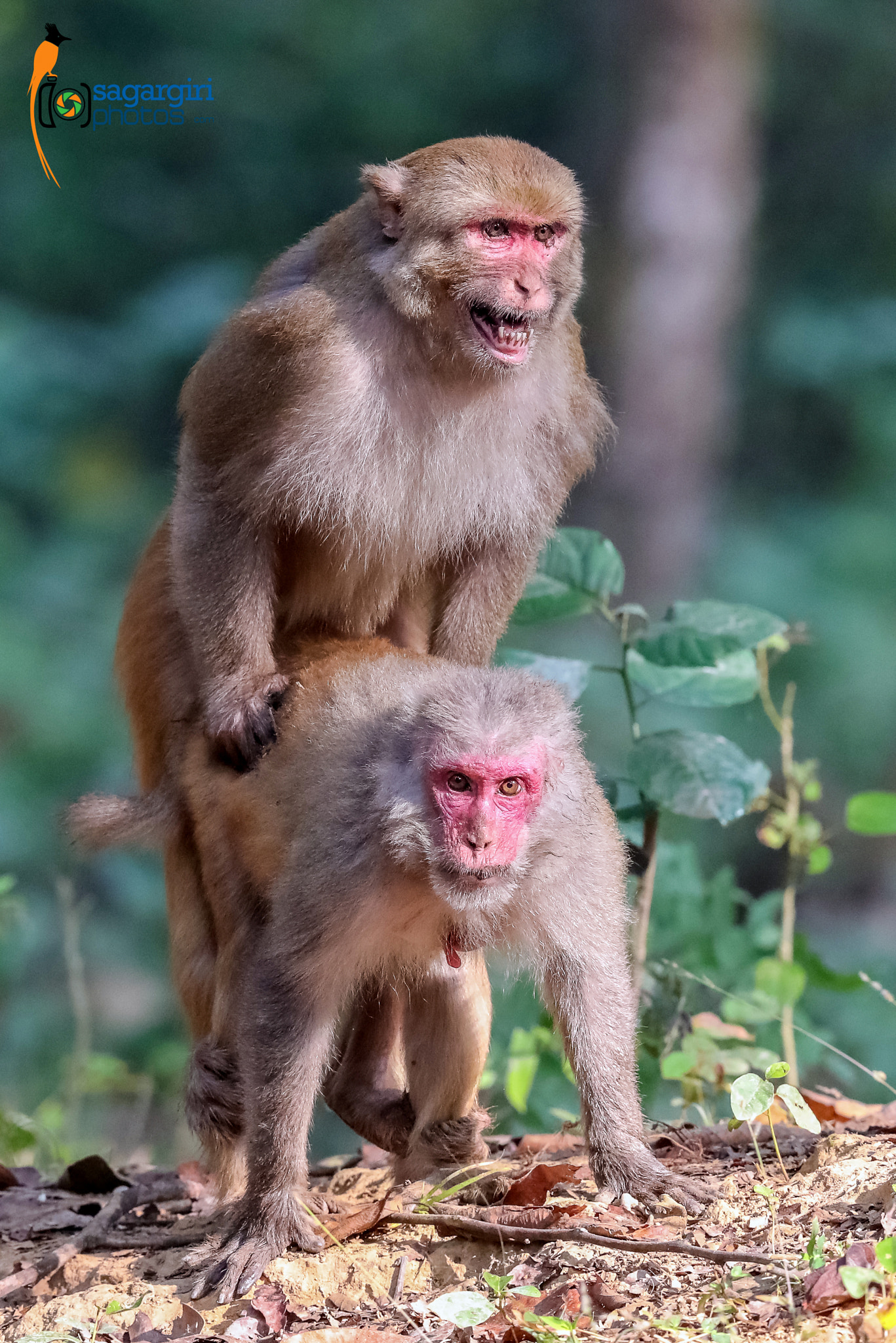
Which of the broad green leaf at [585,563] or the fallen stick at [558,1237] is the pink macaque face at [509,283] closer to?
the broad green leaf at [585,563]

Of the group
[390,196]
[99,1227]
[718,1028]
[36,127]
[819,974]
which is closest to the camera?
[390,196]

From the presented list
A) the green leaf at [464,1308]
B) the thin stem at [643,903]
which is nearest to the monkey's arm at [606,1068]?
the green leaf at [464,1308]

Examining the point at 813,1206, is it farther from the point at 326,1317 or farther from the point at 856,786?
the point at 856,786

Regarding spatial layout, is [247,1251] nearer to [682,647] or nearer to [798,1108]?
[798,1108]

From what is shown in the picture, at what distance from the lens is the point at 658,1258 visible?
2871 millimetres

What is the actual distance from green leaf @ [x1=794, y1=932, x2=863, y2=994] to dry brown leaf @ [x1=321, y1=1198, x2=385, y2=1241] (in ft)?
7.22

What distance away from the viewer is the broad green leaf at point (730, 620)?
4324 millimetres

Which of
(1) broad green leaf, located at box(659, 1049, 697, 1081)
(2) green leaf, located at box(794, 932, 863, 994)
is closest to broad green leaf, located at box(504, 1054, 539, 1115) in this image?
(1) broad green leaf, located at box(659, 1049, 697, 1081)

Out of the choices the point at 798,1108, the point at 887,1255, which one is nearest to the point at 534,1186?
the point at 798,1108

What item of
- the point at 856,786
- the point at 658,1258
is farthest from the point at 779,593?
the point at 658,1258

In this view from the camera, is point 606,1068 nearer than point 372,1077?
Yes

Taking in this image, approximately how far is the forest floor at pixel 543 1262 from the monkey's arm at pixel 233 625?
52.3 inches

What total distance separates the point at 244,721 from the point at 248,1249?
4.55 ft

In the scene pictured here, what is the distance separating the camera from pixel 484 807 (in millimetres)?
3084
